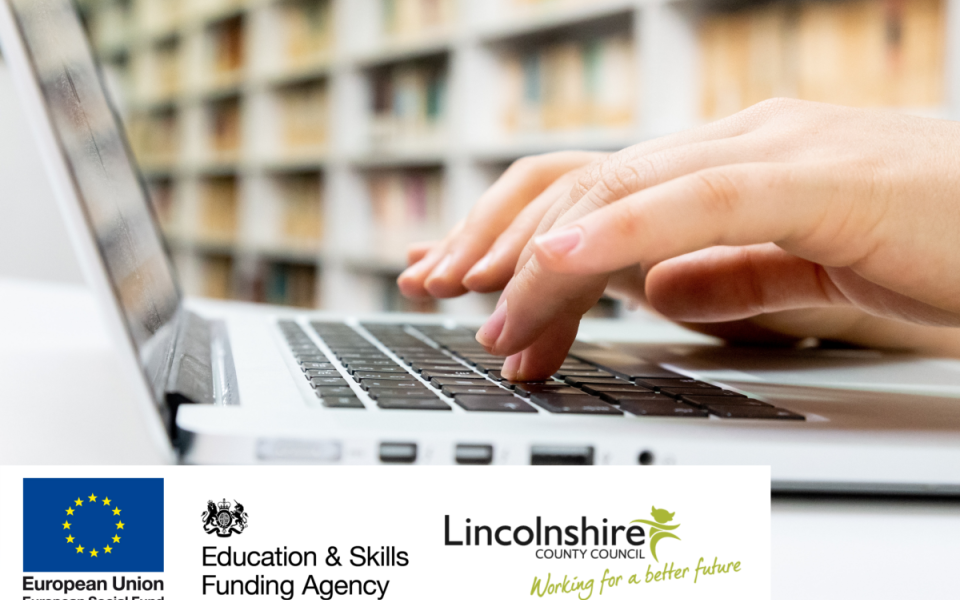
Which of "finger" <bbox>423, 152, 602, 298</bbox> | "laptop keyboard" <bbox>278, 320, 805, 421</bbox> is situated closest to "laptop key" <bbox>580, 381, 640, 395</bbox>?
"laptop keyboard" <bbox>278, 320, 805, 421</bbox>

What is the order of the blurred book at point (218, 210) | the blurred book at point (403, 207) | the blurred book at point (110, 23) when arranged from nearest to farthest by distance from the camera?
the blurred book at point (403, 207) → the blurred book at point (218, 210) → the blurred book at point (110, 23)

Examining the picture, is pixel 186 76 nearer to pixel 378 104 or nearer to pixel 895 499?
pixel 378 104

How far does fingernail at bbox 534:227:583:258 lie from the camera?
39 centimetres

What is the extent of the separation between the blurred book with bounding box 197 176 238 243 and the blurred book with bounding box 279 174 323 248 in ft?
1.28

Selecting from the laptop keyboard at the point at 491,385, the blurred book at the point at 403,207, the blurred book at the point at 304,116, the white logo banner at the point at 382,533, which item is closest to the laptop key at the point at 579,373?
the laptop keyboard at the point at 491,385

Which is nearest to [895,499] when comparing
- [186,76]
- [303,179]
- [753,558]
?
[753,558]

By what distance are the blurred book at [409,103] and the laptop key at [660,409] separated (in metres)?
2.17

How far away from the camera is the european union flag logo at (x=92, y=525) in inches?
12.1

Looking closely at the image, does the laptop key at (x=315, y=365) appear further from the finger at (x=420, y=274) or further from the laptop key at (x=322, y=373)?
the finger at (x=420, y=274)

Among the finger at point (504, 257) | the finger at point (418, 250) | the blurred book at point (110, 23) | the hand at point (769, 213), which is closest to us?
the hand at point (769, 213)

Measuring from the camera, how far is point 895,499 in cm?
38

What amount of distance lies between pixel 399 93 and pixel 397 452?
2.46 m

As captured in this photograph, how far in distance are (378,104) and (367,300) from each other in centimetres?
68

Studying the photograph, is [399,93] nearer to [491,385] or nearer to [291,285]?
[291,285]
